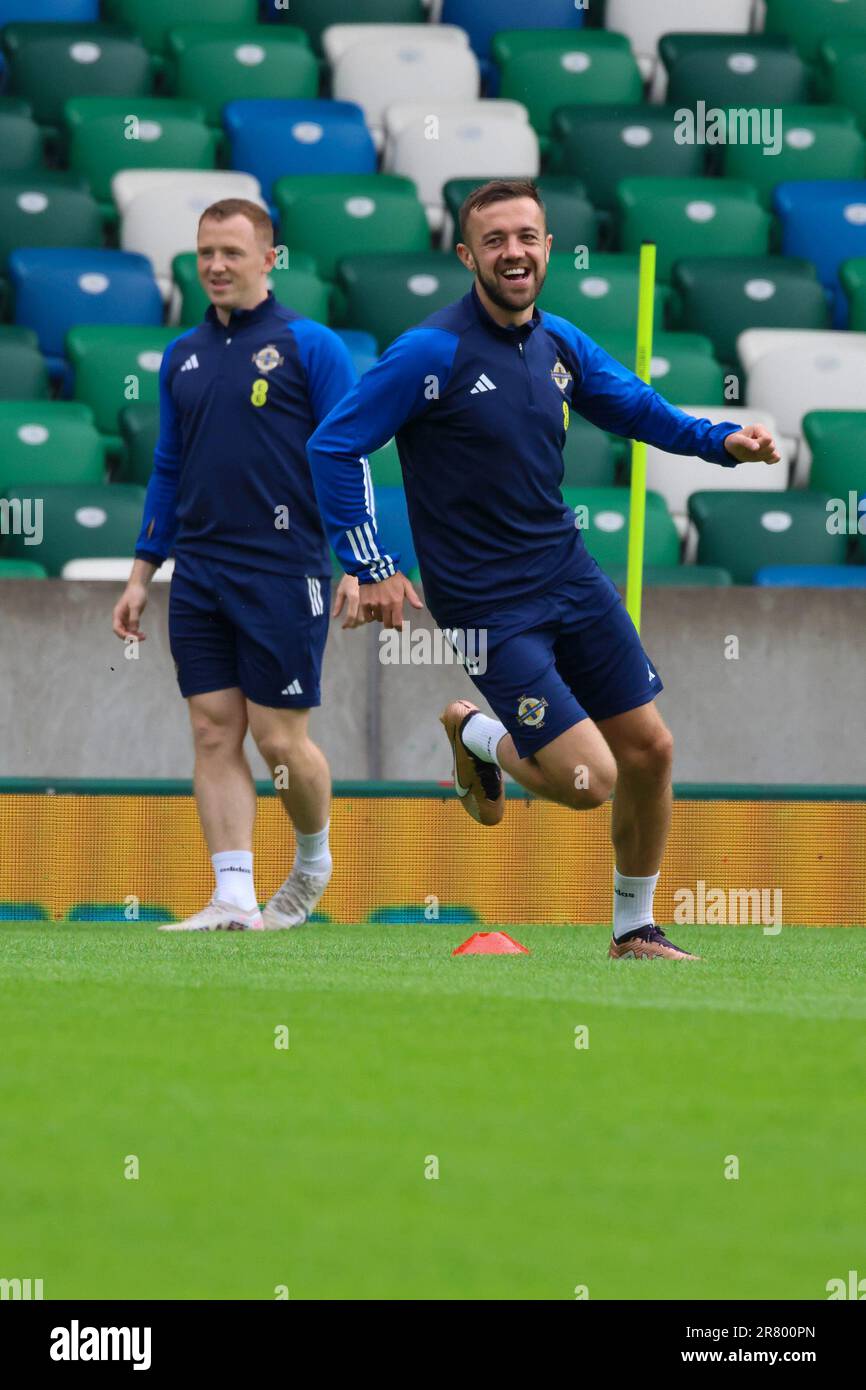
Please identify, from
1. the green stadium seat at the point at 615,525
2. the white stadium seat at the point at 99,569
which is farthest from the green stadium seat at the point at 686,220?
the white stadium seat at the point at 99,569

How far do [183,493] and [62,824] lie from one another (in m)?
1.55

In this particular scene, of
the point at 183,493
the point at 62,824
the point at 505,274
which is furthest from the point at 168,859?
the point at 505,274

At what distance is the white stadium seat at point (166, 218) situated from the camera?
1071 centimetres

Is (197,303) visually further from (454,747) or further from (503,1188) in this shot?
(503,1188)

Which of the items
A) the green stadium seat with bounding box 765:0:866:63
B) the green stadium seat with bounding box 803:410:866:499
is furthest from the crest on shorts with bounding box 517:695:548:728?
the green stadium seat with bounding box 765:0:866:63

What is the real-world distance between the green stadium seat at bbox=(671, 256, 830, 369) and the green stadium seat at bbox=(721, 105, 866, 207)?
120cm

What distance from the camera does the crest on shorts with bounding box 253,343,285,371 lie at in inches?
257

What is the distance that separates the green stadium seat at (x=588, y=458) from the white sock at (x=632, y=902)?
418 centimetres

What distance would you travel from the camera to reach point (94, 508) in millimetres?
8898

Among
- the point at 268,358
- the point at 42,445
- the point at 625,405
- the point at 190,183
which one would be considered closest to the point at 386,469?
the point at 42,445

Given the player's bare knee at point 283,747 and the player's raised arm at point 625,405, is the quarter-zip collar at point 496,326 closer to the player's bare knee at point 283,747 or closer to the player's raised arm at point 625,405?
the player's raised arm at point 625,405

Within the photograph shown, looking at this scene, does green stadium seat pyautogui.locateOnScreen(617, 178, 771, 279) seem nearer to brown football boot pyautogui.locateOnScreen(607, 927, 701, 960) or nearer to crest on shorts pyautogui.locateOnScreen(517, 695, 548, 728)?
brown football boot pyautogui.locateOnScreen(607, 927, 701, 960)

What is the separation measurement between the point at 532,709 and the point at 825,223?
6.66m

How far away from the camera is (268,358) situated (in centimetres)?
652
